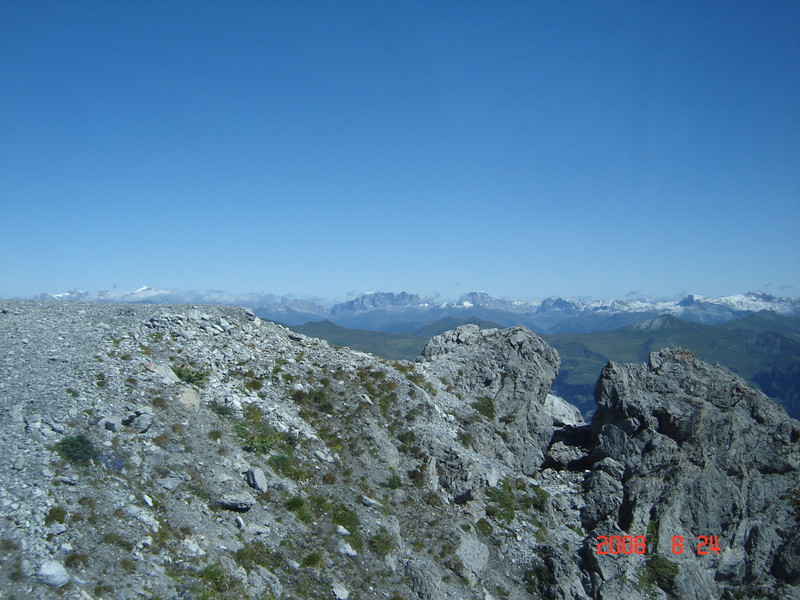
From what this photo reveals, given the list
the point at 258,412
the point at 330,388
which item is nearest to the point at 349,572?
the point at 258,412

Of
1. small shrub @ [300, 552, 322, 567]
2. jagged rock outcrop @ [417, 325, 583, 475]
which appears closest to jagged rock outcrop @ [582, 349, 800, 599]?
jagged rock outcrop @ [417, 325, 583, 475]

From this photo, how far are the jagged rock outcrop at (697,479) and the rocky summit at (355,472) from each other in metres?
0.14

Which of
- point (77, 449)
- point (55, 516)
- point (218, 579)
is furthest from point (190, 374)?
point (218, 579)

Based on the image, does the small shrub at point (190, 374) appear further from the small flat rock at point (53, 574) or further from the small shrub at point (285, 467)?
the small flat rock at point (53, 574)

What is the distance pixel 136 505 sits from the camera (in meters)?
20.8

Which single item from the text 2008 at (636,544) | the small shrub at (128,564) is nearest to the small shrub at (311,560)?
the small shrub at (128,564)

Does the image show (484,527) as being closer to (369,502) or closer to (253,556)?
(369,502)

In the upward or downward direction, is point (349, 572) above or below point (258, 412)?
below

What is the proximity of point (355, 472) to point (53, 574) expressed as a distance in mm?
17324

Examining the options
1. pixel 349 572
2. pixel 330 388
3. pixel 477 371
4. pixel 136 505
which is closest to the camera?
pixel 136 505

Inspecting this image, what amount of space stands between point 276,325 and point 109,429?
24.2 meters

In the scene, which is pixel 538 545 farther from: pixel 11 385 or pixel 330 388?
pixel 11 385

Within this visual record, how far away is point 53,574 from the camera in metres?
→ 15.9

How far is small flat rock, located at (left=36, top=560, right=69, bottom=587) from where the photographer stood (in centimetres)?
1572
